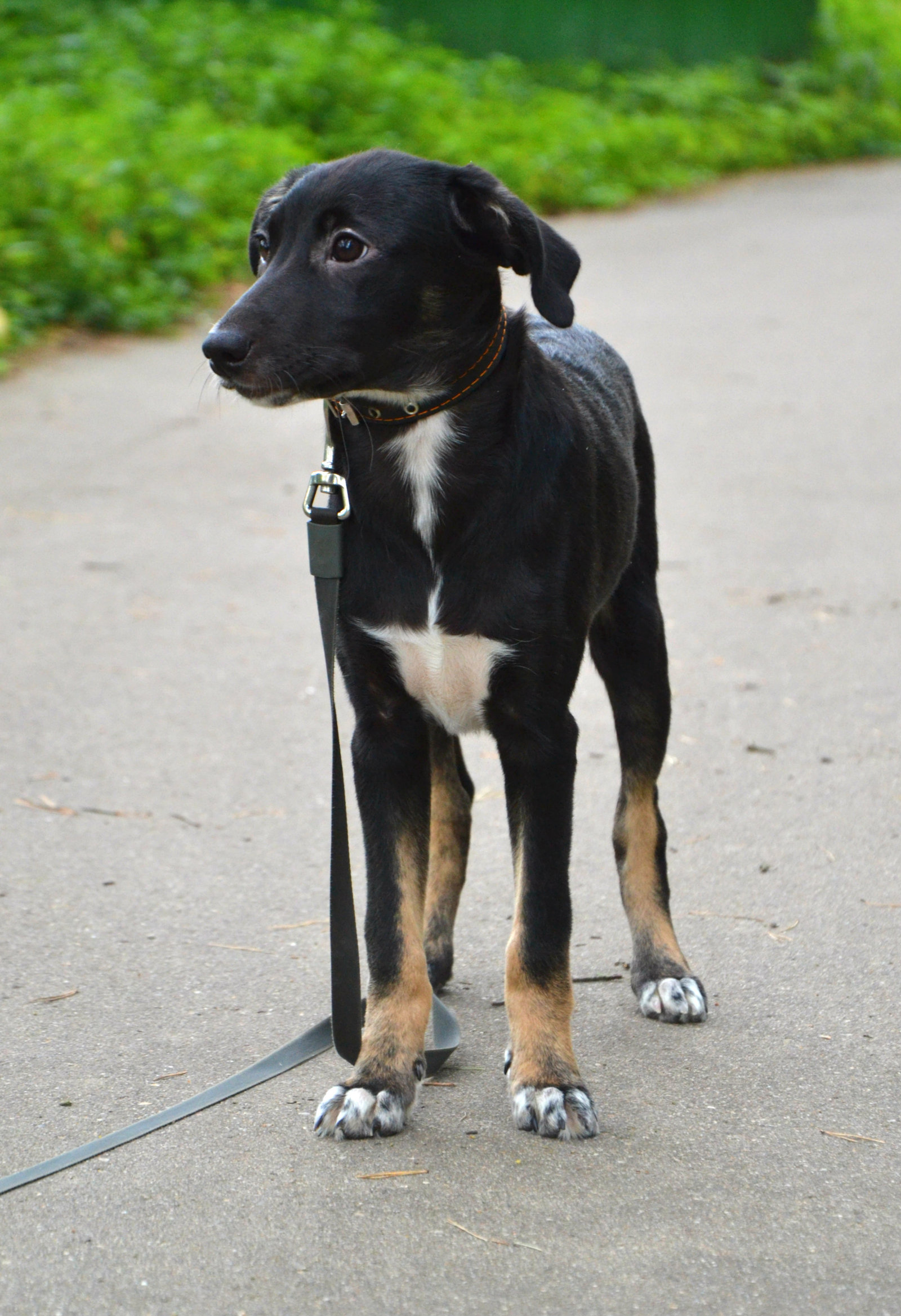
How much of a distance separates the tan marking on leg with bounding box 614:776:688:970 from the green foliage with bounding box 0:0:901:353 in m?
8.10

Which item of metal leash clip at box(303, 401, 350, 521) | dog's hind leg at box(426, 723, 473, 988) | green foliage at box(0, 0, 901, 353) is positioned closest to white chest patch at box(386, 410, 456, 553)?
metal leash clip at box(303, 401, 350, 521)

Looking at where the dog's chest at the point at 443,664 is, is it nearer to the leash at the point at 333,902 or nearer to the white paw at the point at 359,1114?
the leash at the point at 333,902

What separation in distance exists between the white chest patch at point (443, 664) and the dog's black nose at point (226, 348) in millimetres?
633

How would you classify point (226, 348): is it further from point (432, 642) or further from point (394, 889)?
point (394, 889)

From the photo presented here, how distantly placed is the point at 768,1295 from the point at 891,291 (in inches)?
503

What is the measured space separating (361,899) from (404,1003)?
1228 millimetres

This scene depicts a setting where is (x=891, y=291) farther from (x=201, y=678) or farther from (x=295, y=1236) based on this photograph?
(x=295, y=1236)

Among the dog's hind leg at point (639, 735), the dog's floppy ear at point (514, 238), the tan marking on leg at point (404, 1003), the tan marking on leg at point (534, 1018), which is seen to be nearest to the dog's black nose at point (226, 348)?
the dog's floppy ear at point (514, 238)

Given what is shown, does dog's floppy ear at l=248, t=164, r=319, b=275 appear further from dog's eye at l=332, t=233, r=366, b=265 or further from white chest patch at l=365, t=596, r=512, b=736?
white chest patch at l=365, t=596, r=512, b=736

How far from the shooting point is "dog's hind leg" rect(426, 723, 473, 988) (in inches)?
156

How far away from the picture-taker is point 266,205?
3.44 metres

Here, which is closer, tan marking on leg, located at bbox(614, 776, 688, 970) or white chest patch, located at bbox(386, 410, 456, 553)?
white chest patch, located at bbox(386, 410, 456, 553)

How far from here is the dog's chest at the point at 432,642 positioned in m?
3.24

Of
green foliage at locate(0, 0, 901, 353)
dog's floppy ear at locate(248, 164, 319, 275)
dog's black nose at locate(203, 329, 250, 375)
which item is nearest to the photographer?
dog's black nose at locate(203, 329, 250, 375)
